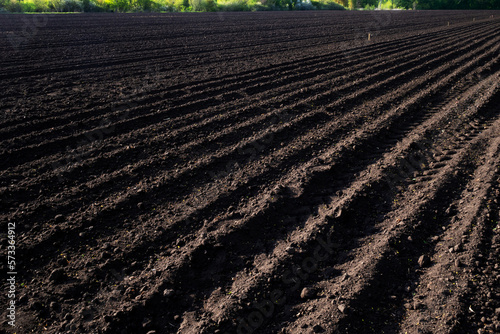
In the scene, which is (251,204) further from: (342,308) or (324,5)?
(324,5)

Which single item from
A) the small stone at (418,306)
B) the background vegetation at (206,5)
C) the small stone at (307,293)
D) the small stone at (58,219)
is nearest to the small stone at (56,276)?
the small stone at (58,219)

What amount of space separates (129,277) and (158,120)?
3723mm

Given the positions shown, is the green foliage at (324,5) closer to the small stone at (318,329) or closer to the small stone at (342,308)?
the small stone at (342,308)

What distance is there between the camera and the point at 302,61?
420 inches

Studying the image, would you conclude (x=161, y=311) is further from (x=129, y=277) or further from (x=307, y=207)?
(x=307, y=207)

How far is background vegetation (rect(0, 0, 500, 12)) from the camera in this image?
28.5 meters

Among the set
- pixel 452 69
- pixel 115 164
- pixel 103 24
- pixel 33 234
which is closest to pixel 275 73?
pixel 452 69

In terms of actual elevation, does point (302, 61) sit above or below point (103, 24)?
below

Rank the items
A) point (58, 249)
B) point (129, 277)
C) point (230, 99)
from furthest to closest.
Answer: point (230, 99) < point (58, 249) < point (129, 277)

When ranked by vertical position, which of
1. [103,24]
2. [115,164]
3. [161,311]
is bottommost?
[161,311]

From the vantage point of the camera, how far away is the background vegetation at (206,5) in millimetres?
28531

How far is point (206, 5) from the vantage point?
34969 millimetres

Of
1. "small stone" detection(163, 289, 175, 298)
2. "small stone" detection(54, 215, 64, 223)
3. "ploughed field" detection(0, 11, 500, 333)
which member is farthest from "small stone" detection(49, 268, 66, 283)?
"small stone" detection(163, 289, 175, 298)

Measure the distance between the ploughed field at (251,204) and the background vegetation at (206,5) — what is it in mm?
25576
